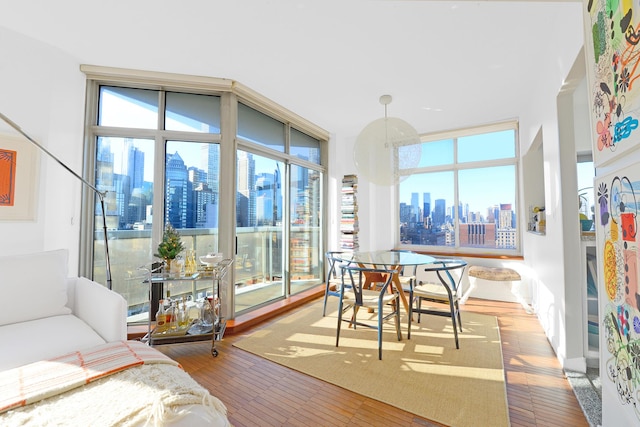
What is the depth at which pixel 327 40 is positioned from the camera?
2361 millimetres

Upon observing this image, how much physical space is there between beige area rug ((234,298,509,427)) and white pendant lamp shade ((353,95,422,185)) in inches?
63.0

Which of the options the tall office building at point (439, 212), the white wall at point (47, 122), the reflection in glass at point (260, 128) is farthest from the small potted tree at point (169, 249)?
the tall office building at point (439, 212)

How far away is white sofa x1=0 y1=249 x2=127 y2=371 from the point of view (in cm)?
155

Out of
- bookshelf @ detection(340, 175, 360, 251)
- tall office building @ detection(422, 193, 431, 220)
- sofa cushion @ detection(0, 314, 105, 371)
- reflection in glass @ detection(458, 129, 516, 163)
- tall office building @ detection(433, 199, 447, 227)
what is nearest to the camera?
sofa cushion @ detection(0, 314, 105, 371)

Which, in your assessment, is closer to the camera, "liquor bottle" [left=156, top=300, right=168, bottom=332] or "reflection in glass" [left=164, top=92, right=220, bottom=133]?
"liquor bottle" [left=156, top=300, right=168, bottom=332]

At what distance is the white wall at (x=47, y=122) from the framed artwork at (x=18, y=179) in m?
0.04

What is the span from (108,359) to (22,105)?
96.6 inches

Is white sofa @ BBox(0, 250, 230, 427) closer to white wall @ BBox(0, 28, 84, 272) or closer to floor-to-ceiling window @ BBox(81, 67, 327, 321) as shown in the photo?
white wall @ BBox(0, 28, 84, 272)

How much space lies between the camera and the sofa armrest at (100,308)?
170 centimetres

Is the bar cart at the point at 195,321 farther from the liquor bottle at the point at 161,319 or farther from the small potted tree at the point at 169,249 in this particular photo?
the small potted tree at the point at 169,249

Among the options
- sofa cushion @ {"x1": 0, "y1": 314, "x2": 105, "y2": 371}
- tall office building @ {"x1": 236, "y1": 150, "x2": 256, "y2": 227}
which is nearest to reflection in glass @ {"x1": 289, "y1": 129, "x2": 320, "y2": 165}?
tall office building @ {"x1": 236, "y1": 150, "x2": 256, "y2": 227}

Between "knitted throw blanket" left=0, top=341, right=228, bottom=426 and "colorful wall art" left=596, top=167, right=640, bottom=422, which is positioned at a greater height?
"colorful wall art" left=596, top=167, right=640, bottom=422

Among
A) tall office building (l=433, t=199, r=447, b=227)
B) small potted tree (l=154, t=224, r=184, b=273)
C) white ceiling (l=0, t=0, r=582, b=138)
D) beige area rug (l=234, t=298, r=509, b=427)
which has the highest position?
white ceiling (l=0, t=0, r=582, b=138)

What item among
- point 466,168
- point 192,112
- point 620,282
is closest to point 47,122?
point 192,112
